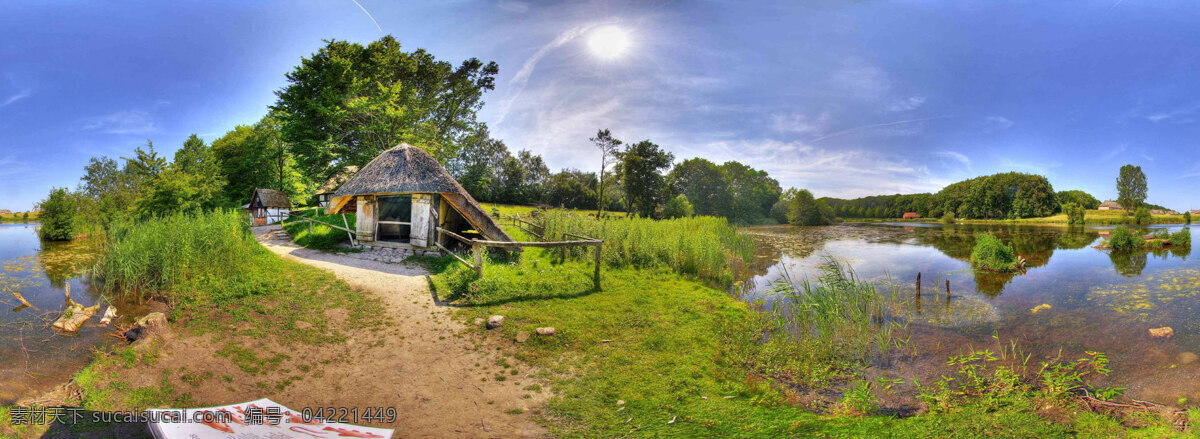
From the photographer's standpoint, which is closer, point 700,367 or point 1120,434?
point 1120,434

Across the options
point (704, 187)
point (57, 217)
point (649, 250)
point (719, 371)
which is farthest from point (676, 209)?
point (57, 217)

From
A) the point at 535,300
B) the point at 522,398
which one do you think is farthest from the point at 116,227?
the point at 522,398

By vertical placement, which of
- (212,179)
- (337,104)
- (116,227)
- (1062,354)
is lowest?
(1062,354)

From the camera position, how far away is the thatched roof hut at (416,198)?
35.1 ft

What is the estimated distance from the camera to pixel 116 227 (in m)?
10.6

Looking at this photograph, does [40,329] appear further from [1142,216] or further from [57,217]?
[1142,216]

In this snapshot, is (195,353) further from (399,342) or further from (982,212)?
(982,212)

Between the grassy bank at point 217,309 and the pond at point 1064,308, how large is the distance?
25.5ft

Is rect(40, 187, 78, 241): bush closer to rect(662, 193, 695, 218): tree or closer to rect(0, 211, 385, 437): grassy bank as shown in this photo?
rect(0, 211, 385, 437): grassy bank

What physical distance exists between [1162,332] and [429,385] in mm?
11677

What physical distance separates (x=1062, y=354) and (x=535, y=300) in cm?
841

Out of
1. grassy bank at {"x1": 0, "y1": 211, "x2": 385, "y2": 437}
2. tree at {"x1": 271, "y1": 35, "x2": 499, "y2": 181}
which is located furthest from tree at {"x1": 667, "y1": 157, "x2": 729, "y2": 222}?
grassy bank at {"x1": 0, "y1": 211, "x2": 385, "y2": 437}

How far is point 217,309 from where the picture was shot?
6.04 metres

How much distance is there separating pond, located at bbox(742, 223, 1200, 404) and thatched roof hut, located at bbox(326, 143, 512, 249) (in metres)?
7.53
